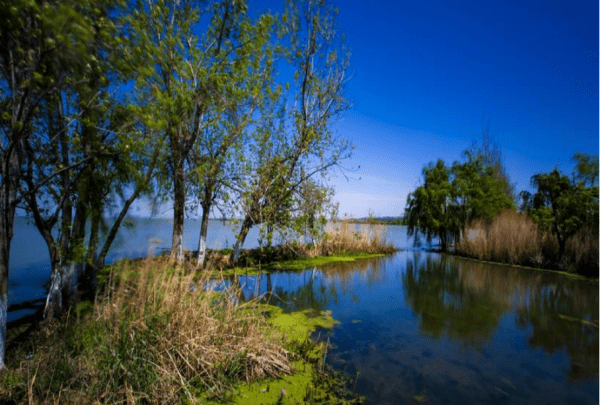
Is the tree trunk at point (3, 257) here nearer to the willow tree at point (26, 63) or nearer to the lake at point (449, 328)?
the willow tree at point (26, 63)

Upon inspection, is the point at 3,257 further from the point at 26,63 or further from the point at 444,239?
the point at 444,239

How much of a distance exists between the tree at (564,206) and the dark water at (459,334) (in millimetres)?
2287

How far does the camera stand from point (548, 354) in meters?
4.25

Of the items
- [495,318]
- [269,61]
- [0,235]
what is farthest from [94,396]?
[269,61]

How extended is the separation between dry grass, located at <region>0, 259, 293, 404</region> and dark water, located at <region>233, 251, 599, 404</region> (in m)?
0.70

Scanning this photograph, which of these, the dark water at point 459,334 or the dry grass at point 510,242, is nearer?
the dark water at point 459,334

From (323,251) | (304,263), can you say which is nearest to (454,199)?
(323,251)

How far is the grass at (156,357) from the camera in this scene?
8.20 ft

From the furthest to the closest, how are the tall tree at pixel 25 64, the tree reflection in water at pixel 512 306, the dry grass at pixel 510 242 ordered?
the dry grass at pixel 510 242, the tree reflection in water at pixel 512 306, the tall tree at pixel 25 64

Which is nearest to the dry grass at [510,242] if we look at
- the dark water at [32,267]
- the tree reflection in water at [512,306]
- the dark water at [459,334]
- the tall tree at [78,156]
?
the tree reflection in water at [512,306]

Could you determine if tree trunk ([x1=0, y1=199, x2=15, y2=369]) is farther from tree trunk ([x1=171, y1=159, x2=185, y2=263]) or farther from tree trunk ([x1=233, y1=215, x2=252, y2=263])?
tree trunk ([x1=233, y1=215, x2=252, y2=263])

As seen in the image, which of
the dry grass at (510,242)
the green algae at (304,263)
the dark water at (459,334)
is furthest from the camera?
the dry grass at (510,242)

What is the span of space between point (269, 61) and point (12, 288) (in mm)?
7809

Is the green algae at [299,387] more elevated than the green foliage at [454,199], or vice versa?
the green foliage at [454,199]
